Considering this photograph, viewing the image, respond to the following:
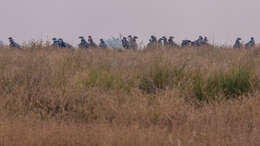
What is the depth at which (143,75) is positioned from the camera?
35.4ft

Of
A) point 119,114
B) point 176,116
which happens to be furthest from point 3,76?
point 176,116

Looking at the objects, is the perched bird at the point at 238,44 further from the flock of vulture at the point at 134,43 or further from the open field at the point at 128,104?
the open field at the point at 128,104

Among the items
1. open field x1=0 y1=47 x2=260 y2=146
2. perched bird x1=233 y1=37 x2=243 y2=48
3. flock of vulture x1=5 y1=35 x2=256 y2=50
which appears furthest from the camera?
perched bird x1=233 y1=37 x2=243 y2=48

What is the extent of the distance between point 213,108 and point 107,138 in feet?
8.89

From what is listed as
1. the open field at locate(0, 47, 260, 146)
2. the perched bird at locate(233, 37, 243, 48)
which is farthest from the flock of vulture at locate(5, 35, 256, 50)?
the open field at locate(0, 47, 260, 146)

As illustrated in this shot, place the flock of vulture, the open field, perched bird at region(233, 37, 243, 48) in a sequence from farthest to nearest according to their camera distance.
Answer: perched bird at region(233, 37, 243, 48) → the flock of vulture → the open field

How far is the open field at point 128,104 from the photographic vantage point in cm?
648

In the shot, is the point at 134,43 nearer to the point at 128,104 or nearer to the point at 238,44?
the point at 238,44

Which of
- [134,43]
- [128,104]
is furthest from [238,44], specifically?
[128,104]

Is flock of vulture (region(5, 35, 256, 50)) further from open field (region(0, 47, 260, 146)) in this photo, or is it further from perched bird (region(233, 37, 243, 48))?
open field (region(0, 47, 260, 146))

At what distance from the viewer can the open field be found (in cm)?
648

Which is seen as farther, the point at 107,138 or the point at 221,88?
the point at 221,88

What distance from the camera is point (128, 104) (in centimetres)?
837

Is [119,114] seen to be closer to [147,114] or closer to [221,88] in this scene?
[147,114]
